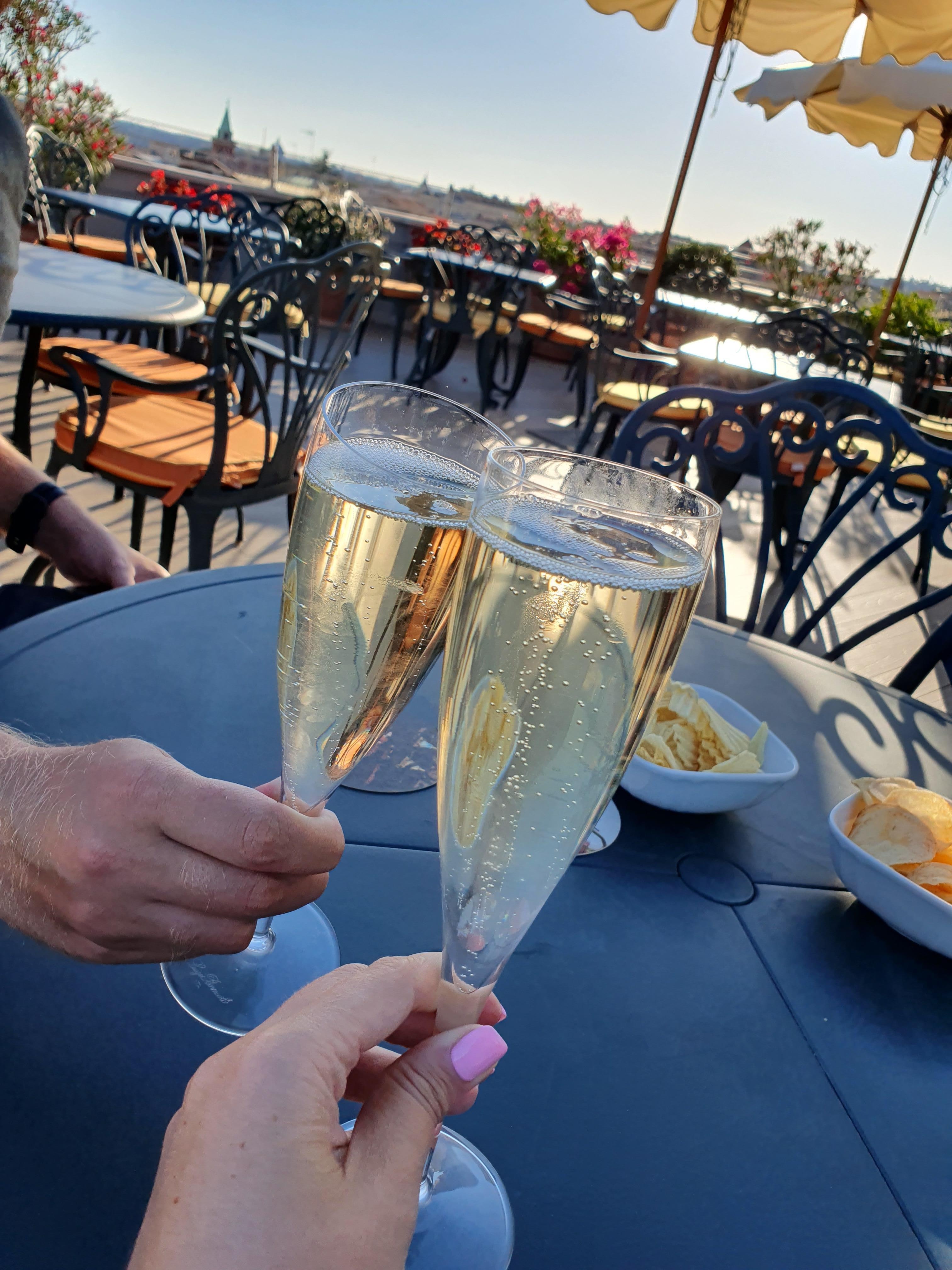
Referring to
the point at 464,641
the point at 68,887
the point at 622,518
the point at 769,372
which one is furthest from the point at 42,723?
the point at 769,372

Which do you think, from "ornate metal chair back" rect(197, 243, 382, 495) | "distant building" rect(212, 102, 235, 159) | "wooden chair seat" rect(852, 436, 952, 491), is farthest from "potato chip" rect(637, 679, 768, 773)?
"distant building" rect(212, 102, 235, 159)

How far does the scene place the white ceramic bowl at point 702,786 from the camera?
81 cm

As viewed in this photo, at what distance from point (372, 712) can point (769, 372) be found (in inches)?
212

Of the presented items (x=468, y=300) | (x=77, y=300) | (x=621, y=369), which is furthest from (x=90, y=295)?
(x=468, y=300)

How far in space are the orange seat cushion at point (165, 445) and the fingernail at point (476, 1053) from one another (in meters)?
2.44

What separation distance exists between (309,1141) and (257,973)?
33cm

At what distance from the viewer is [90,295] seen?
3.10 m

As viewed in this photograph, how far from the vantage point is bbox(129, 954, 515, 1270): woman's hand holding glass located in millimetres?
338

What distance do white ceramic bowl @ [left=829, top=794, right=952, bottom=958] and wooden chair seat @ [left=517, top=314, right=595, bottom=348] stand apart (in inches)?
302

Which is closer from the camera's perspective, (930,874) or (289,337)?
(930,874)

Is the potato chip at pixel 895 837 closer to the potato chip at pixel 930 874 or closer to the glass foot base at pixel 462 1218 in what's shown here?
the potato chip at pixel 930 874

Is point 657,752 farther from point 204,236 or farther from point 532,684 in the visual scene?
point 204,236

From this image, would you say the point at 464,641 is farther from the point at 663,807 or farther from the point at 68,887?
the point at 663,807

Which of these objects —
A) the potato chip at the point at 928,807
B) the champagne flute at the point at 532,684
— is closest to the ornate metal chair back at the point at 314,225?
the potato chip at the point at 928,807
